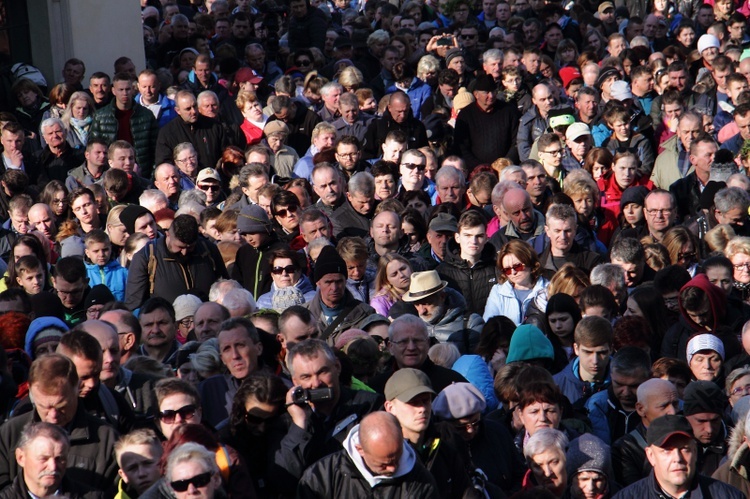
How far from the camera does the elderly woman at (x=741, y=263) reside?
10.4 m

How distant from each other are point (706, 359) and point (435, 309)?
5.81 feet

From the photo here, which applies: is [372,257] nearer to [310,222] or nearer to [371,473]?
[310,222]

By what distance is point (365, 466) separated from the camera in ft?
21.7

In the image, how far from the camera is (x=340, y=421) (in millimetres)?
7266

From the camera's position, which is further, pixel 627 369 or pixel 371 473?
pixel 627 369

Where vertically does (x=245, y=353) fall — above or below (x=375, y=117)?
above

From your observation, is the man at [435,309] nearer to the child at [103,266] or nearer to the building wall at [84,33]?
the child at [103,266]

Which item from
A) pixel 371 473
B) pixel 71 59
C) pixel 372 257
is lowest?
pixel 71 59

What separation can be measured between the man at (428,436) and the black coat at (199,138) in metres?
7.35

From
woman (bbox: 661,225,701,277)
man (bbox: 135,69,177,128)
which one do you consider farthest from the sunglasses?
man (bbox: 135,69,177,128)

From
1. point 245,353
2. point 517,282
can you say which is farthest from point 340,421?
point 517,282

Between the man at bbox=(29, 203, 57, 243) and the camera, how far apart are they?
193 inches

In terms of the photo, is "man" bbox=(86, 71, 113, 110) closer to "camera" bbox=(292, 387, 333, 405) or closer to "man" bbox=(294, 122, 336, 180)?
"man" bbox=(294, 122, 336, 180)

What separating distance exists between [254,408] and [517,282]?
347cm
